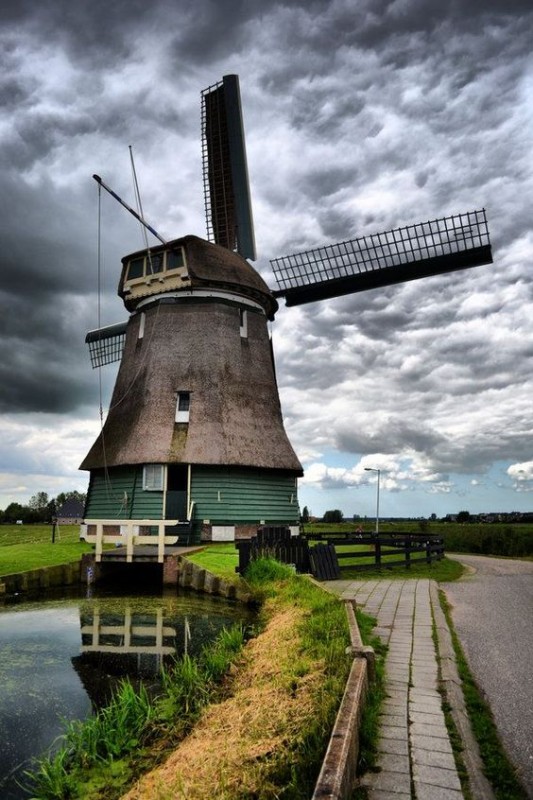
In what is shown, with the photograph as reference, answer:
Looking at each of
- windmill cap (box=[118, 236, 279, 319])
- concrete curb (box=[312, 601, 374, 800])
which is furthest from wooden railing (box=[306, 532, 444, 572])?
windmill cap (box=[118, 236, 279, 319])

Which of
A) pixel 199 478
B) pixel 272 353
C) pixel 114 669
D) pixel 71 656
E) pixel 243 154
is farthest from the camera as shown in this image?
pixel 243 154

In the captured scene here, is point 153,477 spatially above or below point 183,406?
below

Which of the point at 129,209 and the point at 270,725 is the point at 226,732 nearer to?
the point at 270,725

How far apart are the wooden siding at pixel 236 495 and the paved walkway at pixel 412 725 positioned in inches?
481

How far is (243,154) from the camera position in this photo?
28547 millimetres

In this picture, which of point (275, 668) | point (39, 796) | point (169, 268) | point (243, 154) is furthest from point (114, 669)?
point (243, 154)

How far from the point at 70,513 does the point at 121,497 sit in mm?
53992

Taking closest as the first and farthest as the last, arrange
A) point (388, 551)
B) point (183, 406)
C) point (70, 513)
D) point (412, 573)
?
point (412, 573) < point (388, 551) < point (183, 406) < point (70, 513)

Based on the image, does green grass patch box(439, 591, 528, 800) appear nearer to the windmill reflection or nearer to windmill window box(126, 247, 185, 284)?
the windmill reflection

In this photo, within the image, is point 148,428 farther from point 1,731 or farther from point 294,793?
point 294,793

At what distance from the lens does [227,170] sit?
29.1 meters

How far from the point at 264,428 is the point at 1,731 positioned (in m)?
17.0

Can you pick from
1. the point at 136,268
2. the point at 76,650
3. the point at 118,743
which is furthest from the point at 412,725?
the point at 136,268

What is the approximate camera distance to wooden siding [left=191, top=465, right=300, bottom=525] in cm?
2072
